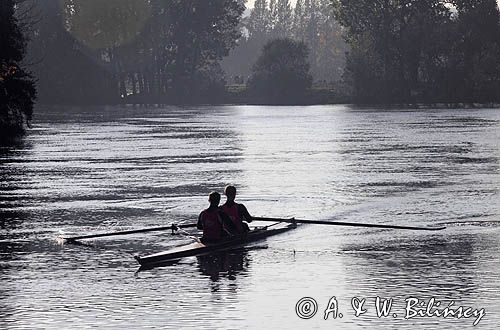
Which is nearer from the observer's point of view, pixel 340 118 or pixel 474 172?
pixel 474 172

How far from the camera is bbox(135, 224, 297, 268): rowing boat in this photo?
24844mm

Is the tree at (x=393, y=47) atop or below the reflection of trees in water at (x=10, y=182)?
atop

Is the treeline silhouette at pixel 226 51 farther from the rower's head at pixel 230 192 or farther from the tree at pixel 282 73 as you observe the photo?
the rower's head at pixel 230 192

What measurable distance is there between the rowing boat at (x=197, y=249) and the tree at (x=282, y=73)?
5352 inches

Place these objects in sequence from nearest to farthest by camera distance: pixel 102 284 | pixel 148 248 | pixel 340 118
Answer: pixel 102 284 → pixel 148 248 → pixel 340 118

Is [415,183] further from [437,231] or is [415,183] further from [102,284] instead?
[102,284]

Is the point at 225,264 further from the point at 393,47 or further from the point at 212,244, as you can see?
the point at 393,47

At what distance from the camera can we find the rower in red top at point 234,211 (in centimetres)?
2697

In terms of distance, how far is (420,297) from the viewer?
21.0 m

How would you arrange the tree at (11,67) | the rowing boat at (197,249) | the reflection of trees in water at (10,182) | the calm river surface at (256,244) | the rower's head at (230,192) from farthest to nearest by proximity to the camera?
1. the tree at (11,67)
2. the reflection of trees in water at (10,182)
3. the rower's head at (230,192)
4. the rowing boat at (197,249)
5. the calm river surface at (256,244)

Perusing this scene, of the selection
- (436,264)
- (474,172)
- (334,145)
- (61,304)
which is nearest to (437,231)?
(436,264)

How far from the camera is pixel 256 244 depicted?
92.2 ft

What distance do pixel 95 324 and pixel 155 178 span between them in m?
28.2

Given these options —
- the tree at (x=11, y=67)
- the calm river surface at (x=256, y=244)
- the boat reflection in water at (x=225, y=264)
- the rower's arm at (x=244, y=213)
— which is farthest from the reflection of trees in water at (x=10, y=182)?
the boat reflection in water at (x=225, y=264)
